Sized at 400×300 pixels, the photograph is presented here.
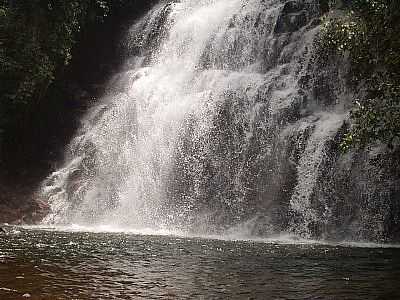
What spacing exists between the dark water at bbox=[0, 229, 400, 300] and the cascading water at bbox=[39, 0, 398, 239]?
3944mm

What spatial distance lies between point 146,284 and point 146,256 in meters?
3.41

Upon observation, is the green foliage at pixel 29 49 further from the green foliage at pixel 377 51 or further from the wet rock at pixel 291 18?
the green foliage at pixel 377 51

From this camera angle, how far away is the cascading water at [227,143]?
62.6 feet

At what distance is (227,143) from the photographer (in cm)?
2247

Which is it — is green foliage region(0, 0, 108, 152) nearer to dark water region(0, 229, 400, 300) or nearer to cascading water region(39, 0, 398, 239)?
cascading water region(39, 0, 398, 239)

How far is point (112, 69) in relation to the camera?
3272cm

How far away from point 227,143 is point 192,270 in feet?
39.9

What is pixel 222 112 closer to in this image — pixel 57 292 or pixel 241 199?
pixel 241 199

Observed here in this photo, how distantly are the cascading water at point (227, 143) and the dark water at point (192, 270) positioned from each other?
A: 3944 mm

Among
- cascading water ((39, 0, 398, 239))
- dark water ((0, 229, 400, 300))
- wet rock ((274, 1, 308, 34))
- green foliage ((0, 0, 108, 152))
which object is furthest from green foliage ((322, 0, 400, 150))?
green foliage ((0, 0, 108, 152))

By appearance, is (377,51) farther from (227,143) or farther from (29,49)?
(29,49)

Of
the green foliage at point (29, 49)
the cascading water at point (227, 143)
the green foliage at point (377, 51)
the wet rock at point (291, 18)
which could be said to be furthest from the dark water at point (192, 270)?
the green foliage at point (29, 49)

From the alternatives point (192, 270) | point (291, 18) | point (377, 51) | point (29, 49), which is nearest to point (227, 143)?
point (291, 18)

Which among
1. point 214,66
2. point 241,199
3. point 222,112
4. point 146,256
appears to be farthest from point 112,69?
point 146,256
